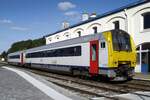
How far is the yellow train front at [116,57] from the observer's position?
18.4 m

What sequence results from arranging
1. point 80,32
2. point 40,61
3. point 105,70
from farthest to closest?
point 80,32 → point 40,61 → point 105,70

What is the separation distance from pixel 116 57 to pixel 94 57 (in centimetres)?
190

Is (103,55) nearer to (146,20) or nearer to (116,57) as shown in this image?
(116,57)

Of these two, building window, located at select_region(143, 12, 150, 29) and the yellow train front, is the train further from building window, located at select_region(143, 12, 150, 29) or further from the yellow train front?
building window, located at select_region(143, 12, 150, 29)

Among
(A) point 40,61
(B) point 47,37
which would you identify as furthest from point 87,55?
(B) point 47,37

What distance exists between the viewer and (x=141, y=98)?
12.2 metres

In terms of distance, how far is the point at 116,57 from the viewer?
18531 mm

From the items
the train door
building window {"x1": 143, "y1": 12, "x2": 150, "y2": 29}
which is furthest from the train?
building window {"x1": 143, "y1": 12, "x2": 150, "y2": 29}

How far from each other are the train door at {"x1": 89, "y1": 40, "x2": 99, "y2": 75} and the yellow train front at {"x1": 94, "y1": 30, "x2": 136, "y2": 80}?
1.21 feet

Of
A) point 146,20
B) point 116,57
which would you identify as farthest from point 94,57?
point 146,20

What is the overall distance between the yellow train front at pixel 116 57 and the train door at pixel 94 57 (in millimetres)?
370

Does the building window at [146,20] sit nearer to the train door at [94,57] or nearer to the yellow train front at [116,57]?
the yellow train front at [116,57]

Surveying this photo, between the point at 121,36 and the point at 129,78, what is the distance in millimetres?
2812

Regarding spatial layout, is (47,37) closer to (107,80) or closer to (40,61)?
(40,61)
